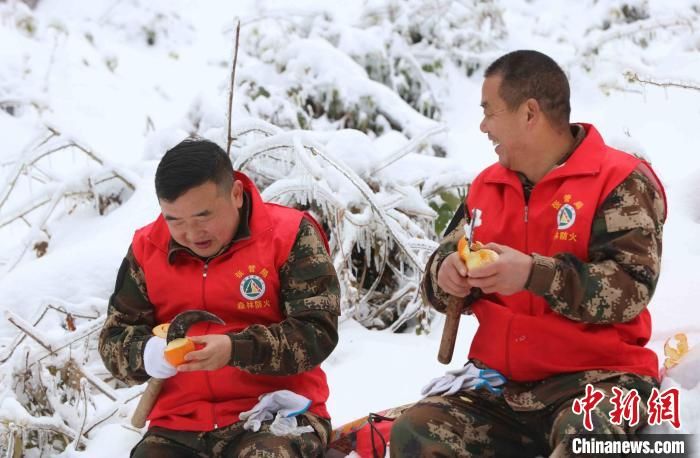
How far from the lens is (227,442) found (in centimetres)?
216

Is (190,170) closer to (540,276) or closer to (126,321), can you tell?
(126,321)

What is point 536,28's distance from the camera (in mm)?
8133

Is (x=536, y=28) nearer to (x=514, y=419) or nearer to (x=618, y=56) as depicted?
(x=618, y=56)

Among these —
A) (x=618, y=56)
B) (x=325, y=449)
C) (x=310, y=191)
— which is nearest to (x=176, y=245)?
(x=325, y=449)

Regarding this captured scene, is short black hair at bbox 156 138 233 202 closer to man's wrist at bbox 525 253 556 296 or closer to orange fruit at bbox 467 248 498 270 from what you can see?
orange fruit at bbox 467 248 498 270

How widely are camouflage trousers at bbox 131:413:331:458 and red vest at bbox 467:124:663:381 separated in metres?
0.48

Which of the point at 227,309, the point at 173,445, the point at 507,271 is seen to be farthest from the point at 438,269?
the point at 173,445

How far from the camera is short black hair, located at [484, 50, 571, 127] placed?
6.93 ft

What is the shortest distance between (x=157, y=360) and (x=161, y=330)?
0.08 meters

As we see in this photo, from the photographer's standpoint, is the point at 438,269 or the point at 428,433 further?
the point at 438,269

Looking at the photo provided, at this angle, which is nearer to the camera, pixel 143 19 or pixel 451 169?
pixel 451 169

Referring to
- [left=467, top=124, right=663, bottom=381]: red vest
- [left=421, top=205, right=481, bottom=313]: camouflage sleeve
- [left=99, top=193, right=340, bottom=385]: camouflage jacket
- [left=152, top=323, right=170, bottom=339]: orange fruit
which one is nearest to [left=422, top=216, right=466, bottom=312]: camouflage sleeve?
[left=421, top=205, right=481, bottom=313]: camouflage sleeve

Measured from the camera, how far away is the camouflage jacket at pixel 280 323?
2.10m

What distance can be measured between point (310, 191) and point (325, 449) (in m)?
1.51
